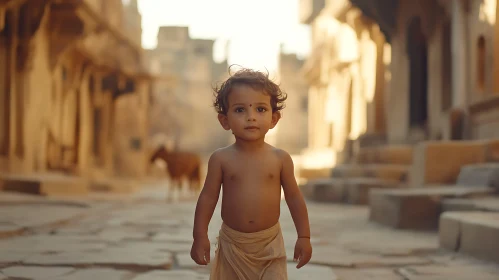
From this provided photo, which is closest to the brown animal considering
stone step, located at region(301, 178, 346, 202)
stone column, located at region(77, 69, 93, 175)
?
stone step, located at region(301, 178, 346, 202)

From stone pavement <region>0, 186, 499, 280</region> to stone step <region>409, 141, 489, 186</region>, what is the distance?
1.27m

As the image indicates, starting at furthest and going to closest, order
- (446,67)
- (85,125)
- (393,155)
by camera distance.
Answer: (85,125) → (446,67) → (393,155)

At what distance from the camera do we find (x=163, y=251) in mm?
3943

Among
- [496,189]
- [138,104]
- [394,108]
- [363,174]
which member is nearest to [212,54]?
[138,104]

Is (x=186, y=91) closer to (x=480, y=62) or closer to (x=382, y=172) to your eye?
(x=382, y=172)

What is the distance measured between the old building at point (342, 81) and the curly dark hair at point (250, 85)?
1155 centimetres

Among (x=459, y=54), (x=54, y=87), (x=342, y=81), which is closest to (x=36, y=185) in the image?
(x=54, y=87)

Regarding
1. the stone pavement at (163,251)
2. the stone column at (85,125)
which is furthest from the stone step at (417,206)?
the stone column at (85,125)

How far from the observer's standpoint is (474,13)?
358 inches

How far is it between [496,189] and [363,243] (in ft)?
7.08

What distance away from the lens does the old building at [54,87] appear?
460 inches

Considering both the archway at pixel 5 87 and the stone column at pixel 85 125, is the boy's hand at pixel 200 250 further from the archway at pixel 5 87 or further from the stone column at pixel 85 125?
the stone column at pixel 85 125

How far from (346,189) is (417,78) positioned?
5.65 meters

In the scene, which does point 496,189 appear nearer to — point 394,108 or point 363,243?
point 363,243
